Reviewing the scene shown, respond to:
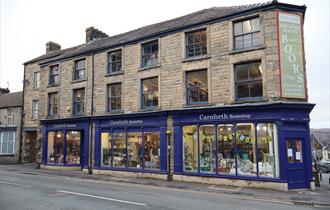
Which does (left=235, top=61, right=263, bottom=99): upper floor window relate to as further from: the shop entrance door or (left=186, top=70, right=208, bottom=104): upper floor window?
the shop entrance door

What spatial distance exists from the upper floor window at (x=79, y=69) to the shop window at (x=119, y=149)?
19.6ft

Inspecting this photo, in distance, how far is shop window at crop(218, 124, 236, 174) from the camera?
15.0m

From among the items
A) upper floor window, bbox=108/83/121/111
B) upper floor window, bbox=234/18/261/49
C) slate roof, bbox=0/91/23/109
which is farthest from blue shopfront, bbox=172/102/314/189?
slate roof, bbox=0/91/23/109

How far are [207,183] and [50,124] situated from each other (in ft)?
47.5

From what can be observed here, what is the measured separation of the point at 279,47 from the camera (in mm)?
14172

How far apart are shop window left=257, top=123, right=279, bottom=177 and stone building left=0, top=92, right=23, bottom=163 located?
2476cm

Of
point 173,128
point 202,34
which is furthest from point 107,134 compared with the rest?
point 202,34

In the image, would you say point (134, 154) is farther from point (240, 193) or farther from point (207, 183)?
point (240, 193)

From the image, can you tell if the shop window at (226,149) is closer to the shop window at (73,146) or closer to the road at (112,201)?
the road at (112,201)

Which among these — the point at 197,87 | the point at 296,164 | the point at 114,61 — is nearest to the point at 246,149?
the point at 296,164

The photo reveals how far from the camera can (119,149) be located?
1912 centimetres

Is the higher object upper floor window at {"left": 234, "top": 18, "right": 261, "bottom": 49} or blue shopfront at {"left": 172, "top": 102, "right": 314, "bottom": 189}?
upper floor window at {"left": 234, "top": 18, "right": 261, "bottom": 49}

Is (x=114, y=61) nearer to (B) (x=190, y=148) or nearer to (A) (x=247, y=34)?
(B) (x=190, y=148)

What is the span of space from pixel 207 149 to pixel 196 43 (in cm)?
651
